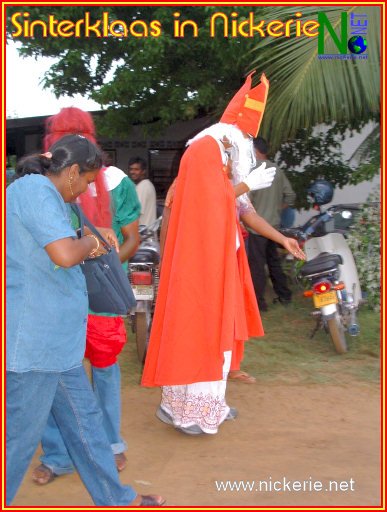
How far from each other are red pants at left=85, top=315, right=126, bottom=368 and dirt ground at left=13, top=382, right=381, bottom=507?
65cm

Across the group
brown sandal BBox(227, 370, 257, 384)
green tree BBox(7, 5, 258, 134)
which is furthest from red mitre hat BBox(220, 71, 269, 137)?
green tree BBox(7, 5, 258, 134)

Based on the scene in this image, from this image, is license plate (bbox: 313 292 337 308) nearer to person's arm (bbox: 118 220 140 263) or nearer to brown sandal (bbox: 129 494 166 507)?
person's arm (bbox: 118 220 140 263)

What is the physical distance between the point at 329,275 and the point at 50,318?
382 centimetres

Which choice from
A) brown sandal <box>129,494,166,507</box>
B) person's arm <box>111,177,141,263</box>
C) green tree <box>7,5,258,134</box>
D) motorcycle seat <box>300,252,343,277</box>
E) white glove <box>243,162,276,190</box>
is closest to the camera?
brown sandal <box>129,494,166,507</box>

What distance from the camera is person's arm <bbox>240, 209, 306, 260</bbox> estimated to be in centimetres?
416

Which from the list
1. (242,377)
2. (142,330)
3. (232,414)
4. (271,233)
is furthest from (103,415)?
(142,330)

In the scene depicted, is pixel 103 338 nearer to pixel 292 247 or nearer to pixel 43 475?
pixel 43 475

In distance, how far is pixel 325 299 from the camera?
5863mm

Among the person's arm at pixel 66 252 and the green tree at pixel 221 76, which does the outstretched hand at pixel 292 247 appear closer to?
the person's arm at pixel 66 252

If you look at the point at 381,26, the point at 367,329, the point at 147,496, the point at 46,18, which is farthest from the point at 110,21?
the point at 147,496

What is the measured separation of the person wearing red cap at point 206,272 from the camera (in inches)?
157

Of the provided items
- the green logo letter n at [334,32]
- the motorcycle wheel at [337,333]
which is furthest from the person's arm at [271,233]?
the green logo letter n at [334,32]

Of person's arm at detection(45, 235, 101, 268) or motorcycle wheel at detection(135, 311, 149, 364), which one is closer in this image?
person's arm at detection(45, 235, 101, 268)

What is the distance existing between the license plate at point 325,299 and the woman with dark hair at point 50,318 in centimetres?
331
